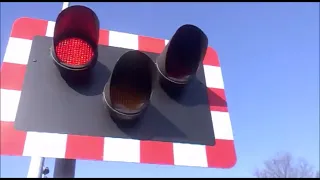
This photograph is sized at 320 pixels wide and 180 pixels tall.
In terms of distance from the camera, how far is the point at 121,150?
4.39ft

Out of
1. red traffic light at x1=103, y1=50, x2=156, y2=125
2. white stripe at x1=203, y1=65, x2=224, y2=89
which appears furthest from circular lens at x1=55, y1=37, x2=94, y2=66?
white stripe at x1=203, y1=65, x2=224, y2=89

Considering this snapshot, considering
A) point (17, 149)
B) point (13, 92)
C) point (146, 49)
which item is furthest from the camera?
point (146, 49)

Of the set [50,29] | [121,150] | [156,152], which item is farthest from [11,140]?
[50,29]

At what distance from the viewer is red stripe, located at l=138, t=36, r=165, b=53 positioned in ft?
5.93

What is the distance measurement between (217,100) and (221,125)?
0.17 metres

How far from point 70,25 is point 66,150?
57 cm

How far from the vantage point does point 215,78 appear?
1.82 metres

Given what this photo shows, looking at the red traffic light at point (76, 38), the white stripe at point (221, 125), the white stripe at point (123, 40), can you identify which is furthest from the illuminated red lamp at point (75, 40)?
the white stripe at point (221, 125)

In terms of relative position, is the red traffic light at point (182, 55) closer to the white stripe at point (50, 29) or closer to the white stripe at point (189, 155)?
the white stripe at point (189, 155)

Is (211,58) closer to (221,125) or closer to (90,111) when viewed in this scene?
(221,125)

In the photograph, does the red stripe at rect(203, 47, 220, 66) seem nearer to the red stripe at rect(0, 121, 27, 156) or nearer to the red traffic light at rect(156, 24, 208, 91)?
the red traffic light at rect(156, 24, 208, 91)

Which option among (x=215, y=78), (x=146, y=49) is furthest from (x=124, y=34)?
(x=215, y=78)

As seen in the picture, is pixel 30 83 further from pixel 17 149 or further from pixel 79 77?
pixel 17 149

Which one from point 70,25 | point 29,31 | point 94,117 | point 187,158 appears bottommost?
point 187,158
